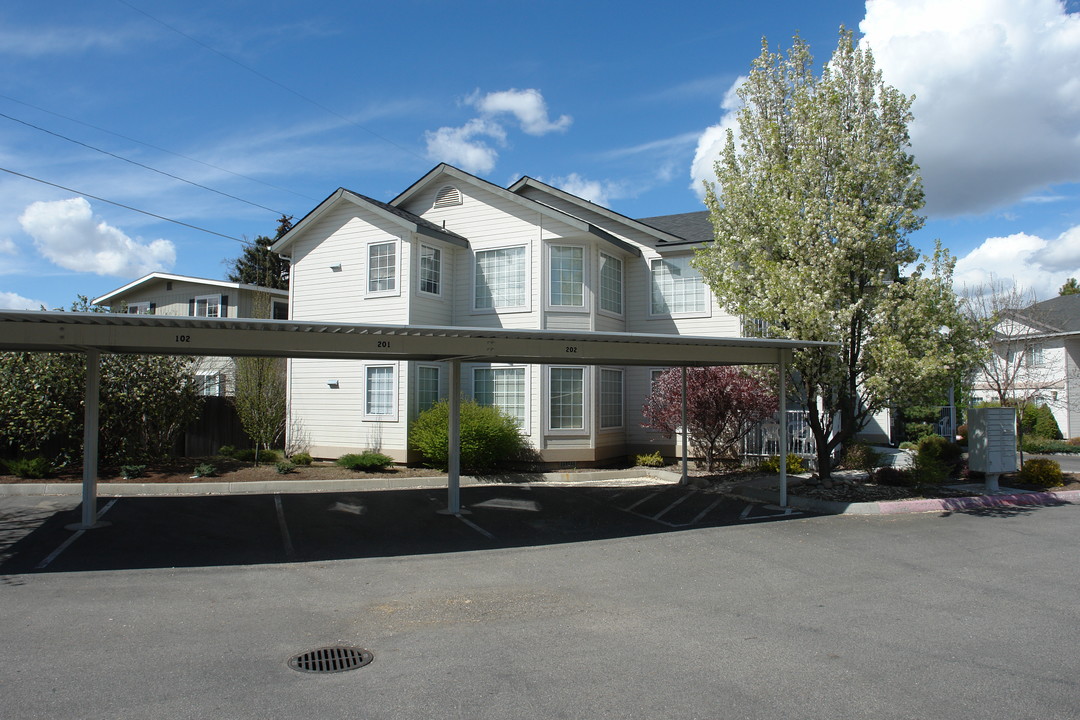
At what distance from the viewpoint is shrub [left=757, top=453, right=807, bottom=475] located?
16.6 m

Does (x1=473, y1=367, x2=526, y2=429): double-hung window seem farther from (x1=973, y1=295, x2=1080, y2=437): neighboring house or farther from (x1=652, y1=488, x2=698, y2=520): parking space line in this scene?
(x1=973, y1=295, x2=1080, y2=437): neighboring house

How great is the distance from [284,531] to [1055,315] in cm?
3326

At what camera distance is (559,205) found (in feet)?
68.9

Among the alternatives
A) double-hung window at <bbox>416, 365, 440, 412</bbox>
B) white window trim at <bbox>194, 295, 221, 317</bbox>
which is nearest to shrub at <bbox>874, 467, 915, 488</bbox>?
double-hung window at <bbox>416, 365, 440, 412</bbox>

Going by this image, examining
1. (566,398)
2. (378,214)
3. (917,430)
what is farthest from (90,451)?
(917,430)

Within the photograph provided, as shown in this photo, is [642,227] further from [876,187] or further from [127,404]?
[127,404]

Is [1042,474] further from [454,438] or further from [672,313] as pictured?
[454,438]

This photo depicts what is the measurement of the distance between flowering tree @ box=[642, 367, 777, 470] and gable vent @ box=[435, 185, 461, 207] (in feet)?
24.2

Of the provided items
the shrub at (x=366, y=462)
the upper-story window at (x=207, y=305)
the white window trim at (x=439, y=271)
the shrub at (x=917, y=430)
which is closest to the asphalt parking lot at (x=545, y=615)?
the shrub at (x=366, y=462)

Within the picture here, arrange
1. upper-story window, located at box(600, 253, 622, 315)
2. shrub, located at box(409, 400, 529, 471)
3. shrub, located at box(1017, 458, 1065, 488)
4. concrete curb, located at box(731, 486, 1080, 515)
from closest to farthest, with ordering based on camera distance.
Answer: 1. concrete curb, located at box(731, 486, 1080, 515)
2. shrub, located at box(1017, 458, 1065, 488)
3. shrub, located at box(409, 400, 529, 471)
4. upper-story window, located at box(600, 253, 622, 315)

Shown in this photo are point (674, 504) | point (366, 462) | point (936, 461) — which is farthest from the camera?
point (366, 462)

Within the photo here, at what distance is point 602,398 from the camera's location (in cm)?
1870

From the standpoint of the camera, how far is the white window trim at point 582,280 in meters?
17.8

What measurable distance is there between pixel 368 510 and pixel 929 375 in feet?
32.8
